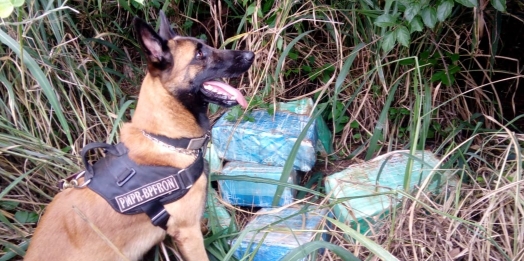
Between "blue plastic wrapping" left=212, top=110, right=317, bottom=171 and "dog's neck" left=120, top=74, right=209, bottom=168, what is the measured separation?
0.76 m

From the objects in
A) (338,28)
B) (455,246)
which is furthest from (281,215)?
(338,28)

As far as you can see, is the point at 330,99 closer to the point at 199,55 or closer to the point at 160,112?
the point at 199,55

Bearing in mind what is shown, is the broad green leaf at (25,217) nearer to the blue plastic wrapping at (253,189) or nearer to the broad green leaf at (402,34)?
the blue plastic wrapping at (253,189)

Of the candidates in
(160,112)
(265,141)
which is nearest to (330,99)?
(265,141)

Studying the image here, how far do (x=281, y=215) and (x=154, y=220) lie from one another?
0.76 m

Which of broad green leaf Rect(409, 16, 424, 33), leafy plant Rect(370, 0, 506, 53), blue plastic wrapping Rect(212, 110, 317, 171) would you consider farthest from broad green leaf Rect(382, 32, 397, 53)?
blue plastic wrapping Rect(212, 110, 317, 171)

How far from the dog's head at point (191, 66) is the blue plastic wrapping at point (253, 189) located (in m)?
0.66

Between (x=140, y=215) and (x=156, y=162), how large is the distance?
21 cm

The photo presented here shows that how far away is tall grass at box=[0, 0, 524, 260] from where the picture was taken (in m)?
2.10

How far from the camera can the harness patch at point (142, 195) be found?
1.90 meters

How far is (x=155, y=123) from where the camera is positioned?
6.55ft

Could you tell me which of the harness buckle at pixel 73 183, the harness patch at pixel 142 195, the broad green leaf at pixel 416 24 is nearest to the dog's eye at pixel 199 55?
the harness patch at pixel 142 195

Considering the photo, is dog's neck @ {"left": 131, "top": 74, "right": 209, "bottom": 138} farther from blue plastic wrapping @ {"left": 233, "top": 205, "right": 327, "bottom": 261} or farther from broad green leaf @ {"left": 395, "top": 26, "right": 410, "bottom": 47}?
broad green leaf @ {"left": 395, "top": 26, "right": 410, "bottom": 47}

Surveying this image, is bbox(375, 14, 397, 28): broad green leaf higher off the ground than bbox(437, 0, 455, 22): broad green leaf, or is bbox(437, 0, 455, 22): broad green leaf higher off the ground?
bbox(437, 0, 455, 22): broad green leaf
